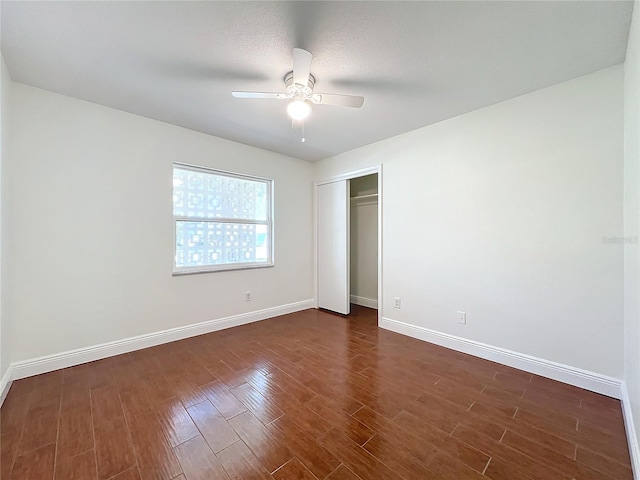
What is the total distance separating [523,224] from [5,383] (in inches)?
171

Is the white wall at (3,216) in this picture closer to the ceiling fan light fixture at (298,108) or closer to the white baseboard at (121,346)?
the white baseboard at (121,346)

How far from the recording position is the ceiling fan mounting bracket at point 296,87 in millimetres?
1918

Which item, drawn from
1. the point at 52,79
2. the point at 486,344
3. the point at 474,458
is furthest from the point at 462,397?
the point at 52,79

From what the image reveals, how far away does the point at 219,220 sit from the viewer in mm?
3363

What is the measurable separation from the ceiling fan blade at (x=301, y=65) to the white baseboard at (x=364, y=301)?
3.57m

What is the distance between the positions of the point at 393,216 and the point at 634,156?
201cm

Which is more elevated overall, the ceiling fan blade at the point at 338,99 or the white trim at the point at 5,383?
the ceiling fan blade at the point at 338,99

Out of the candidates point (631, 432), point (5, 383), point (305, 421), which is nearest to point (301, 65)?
point (305, 421)

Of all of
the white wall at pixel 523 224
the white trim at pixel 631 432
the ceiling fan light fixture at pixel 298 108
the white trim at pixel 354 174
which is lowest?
the white trim at pixel 631 432

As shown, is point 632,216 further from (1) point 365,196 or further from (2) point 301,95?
(1) point 365,196

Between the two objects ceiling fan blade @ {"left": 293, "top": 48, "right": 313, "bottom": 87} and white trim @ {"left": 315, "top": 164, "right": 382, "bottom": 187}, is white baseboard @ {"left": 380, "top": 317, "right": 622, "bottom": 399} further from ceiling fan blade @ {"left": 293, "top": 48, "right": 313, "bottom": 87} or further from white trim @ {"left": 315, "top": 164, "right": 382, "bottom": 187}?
ceiling fan blade @ {"left": 293, "top": 48, "right": 313, "bottom": 87}

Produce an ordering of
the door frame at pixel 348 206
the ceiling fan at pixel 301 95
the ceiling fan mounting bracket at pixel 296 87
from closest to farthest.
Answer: the ceiling fan at pixel 301 95, the ceiling fan mounting bracket at pixel 296 87, the door frame at pixel 348 206

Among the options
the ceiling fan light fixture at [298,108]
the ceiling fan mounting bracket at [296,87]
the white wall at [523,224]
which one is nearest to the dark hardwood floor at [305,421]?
the white wall at [523,224]

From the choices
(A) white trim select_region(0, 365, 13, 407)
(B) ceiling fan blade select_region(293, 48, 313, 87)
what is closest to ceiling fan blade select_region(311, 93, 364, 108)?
A: (B) ceiling fan blade select_region(293, 48, 313, 87)
